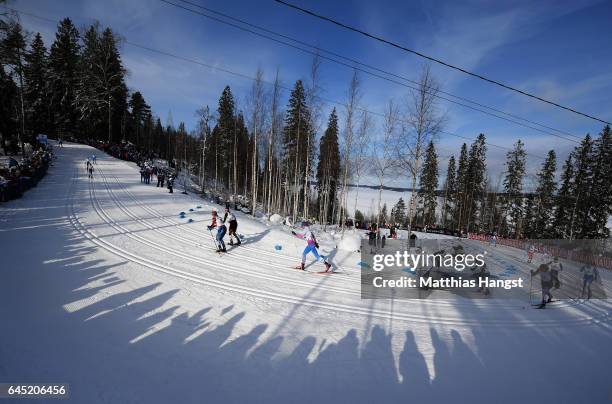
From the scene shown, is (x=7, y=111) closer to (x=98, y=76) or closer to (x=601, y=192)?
(x=98, y=76)

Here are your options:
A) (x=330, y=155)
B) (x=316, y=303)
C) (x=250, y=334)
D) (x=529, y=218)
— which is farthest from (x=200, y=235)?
(x=529, y=218)

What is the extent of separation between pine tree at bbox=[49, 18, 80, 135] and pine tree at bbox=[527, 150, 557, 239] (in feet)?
230

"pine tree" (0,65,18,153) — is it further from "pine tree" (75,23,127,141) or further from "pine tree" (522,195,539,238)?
"pine tree" (522,195,539,238)

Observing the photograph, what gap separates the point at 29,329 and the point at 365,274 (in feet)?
28.1

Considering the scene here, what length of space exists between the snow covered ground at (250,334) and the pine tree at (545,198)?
33.1 meters

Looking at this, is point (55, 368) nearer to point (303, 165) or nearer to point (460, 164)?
point (303, 165)

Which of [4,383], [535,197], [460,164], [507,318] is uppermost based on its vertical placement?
[460,164]

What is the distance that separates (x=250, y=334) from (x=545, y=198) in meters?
45.1

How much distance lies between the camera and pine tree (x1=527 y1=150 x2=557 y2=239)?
3432 cm

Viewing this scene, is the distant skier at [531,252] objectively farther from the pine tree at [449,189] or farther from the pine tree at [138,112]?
the pine tree at [138,112]

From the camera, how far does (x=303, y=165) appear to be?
34.3 m

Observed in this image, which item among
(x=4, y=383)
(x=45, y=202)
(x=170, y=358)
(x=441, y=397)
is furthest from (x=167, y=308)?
(x=45, y=202)

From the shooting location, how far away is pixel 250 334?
4977 millimetres

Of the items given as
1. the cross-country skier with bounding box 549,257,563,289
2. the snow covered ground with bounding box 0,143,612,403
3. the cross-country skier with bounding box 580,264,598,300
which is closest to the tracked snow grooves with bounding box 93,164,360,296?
the snow covered ground with bounding box 0,143,612,403
